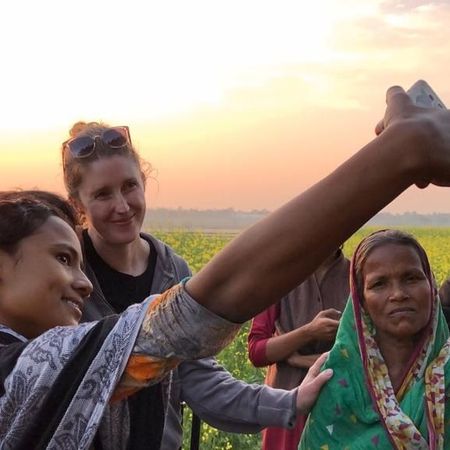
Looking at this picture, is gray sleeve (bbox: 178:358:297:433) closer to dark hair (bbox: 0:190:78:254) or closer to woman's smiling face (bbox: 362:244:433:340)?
woman's smiling face (bbox: 362:244:433:340)

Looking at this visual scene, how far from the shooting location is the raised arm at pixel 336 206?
2.99 ft

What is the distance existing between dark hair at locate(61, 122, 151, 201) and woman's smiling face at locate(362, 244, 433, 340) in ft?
2.87

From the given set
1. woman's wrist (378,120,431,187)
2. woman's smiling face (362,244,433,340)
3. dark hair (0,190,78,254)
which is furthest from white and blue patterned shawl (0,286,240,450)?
woman's smiling face (362,244,433,340)

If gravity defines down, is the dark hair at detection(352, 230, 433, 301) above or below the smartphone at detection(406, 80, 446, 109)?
below

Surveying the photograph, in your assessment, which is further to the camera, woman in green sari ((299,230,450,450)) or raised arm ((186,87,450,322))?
woman in green sari ((299,230,450,450))

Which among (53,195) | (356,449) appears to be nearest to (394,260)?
(356,449)

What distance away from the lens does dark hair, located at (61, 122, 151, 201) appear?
266 centimetres

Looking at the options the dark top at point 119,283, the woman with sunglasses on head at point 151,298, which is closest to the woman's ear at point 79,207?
the dark top at point 119,283

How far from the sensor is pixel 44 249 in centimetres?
153

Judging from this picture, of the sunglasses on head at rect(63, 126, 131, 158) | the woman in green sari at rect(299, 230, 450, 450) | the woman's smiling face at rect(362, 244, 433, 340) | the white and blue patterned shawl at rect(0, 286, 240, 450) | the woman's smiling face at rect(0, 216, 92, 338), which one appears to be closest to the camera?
the white and blue patterned shawl at rect(0, 286, 240, 450)

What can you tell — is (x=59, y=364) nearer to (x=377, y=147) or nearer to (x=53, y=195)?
(x=53, y=195)

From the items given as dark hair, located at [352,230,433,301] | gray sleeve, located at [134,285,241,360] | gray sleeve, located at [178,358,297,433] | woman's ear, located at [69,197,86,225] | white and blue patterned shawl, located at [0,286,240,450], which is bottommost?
gray sleeve, located at [178,358,297,433]

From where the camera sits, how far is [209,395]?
2316 millimetres

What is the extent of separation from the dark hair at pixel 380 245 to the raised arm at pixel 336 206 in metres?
1.65
